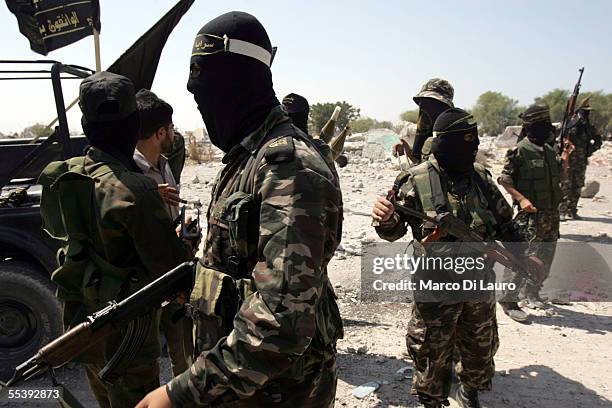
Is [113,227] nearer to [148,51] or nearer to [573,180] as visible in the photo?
[148,51]

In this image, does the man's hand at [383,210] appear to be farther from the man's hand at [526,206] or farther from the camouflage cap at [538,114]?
the camouflage cap at [538,114]

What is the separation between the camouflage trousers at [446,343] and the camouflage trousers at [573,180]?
6.47 m

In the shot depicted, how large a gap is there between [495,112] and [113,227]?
37.4 meters

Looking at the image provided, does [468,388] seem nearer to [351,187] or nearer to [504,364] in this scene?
[504,364]

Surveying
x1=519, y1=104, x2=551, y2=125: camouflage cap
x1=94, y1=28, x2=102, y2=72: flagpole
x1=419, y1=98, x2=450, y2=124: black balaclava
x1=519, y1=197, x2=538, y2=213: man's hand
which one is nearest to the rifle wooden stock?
x1=94, y1=28, x2=102, y2=72: flagpole

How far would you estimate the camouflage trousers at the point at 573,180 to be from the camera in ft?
26.3

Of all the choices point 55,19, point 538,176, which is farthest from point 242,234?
point 538,176

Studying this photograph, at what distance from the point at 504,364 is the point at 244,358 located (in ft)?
9.95

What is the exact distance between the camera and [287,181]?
1048 millimetres

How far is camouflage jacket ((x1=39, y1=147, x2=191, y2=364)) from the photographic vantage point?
1.73m

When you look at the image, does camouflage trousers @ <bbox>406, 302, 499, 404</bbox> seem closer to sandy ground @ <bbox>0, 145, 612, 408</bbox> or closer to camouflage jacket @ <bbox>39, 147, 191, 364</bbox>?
sandy ground @ <bbox>0, 145, 612, 408</bbox>

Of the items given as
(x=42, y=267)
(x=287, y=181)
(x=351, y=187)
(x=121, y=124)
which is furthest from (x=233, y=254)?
(x=351, y=187)

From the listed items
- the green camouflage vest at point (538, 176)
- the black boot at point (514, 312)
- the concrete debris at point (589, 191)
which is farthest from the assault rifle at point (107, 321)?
the concrete debris at point (589, 191)

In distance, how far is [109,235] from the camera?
174 centimetres
